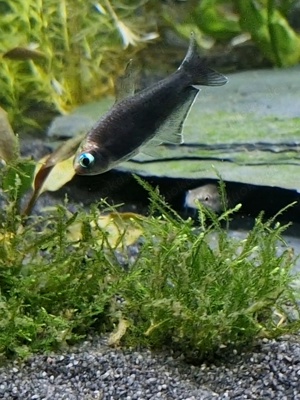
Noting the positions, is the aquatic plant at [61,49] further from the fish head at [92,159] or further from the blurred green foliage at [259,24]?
the fish head at [92,159]

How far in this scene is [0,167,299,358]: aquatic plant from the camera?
2244mm

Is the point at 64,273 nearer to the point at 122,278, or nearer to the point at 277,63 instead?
the point at 122,278

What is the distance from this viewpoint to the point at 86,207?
394 cm

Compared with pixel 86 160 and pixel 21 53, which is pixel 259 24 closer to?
pixel 21 53

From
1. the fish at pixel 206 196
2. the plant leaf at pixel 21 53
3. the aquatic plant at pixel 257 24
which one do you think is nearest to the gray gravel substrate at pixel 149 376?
the fish at pixel 206 196

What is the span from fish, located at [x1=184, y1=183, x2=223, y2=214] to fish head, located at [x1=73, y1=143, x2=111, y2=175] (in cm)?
140

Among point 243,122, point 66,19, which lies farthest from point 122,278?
point 66,19

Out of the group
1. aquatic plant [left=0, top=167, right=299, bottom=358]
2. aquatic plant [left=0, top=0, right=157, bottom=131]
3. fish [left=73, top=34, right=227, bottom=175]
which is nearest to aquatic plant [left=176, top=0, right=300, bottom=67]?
aquatic plant [left=0, top=0, right=157, bottom=131]

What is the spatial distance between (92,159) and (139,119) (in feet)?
0.68

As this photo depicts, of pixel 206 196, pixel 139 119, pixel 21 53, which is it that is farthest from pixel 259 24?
pixel 139 119

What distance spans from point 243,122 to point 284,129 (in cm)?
30

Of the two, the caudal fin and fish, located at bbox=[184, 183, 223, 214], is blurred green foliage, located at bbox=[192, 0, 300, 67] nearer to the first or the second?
fish, located at bbox=[184, 183, 223, 214]

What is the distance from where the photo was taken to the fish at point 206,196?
11.2ft

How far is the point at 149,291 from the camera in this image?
7.74ft
